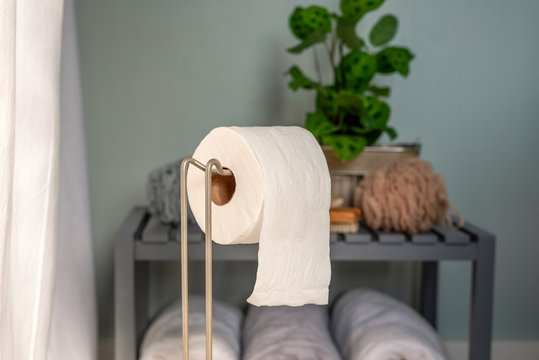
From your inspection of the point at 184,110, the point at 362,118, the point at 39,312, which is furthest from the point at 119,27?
the point at 39,312

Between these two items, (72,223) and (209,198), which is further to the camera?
(72,223)

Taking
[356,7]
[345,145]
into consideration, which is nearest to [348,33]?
[356,7]

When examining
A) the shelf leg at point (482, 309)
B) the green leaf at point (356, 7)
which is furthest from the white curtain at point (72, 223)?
the shelf leg at point (482, 309)

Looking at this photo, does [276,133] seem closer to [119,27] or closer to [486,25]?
[119,27]

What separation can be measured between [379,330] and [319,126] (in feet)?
1.68

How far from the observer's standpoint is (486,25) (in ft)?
5.58

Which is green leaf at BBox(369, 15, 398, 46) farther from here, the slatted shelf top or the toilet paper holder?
the toilet paper holder

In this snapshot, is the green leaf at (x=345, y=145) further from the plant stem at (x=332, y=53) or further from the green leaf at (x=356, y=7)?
the green leaf at (x=356, y=7)

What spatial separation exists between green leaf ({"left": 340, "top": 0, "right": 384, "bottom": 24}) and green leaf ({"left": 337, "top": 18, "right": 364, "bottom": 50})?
2cm

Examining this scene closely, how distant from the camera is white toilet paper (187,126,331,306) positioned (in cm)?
67

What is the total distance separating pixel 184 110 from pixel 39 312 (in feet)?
3.21

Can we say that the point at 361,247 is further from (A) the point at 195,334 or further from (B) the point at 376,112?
(A) the point at 195,334

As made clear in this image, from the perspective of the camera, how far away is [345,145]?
1.36 meters

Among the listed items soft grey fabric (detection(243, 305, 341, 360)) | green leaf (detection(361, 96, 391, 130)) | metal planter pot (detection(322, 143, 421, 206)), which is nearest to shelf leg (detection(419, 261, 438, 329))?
soft grey fabric (detection(243, 305, 341, 360))
